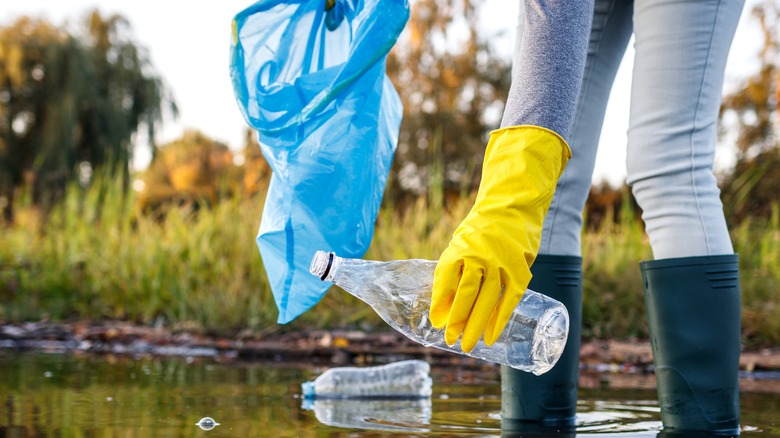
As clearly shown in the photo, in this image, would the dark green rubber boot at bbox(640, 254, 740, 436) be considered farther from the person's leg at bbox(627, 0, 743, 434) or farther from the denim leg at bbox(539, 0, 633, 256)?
the denim leg at bbox(539, 0, 633, 256)

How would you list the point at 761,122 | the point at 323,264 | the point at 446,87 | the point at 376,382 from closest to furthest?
1. the point at 323,264
2. the point at 376,382
3. the point at 761,122
4. the point at 446,87

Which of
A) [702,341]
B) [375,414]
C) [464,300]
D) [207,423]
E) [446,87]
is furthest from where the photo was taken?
[446,87]

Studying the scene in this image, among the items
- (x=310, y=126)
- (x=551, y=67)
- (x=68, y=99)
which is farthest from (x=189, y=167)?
(x=551, y=67)

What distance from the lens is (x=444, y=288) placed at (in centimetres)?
145

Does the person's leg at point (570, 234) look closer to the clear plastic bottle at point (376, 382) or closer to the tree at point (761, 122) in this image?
the clear plastic bottle at point (376, 382)

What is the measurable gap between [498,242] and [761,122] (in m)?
14.5

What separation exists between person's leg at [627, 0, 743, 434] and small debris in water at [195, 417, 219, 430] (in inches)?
41.5

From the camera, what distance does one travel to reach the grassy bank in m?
4.85

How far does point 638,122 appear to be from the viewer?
1864 millimetres

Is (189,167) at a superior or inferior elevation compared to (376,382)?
superior

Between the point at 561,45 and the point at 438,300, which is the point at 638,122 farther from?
the point at 438,300

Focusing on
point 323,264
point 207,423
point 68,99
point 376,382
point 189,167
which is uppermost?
point 189,167

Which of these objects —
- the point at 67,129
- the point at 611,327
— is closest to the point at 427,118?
the point at 67,129

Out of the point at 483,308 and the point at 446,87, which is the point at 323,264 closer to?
the point at 483,308
